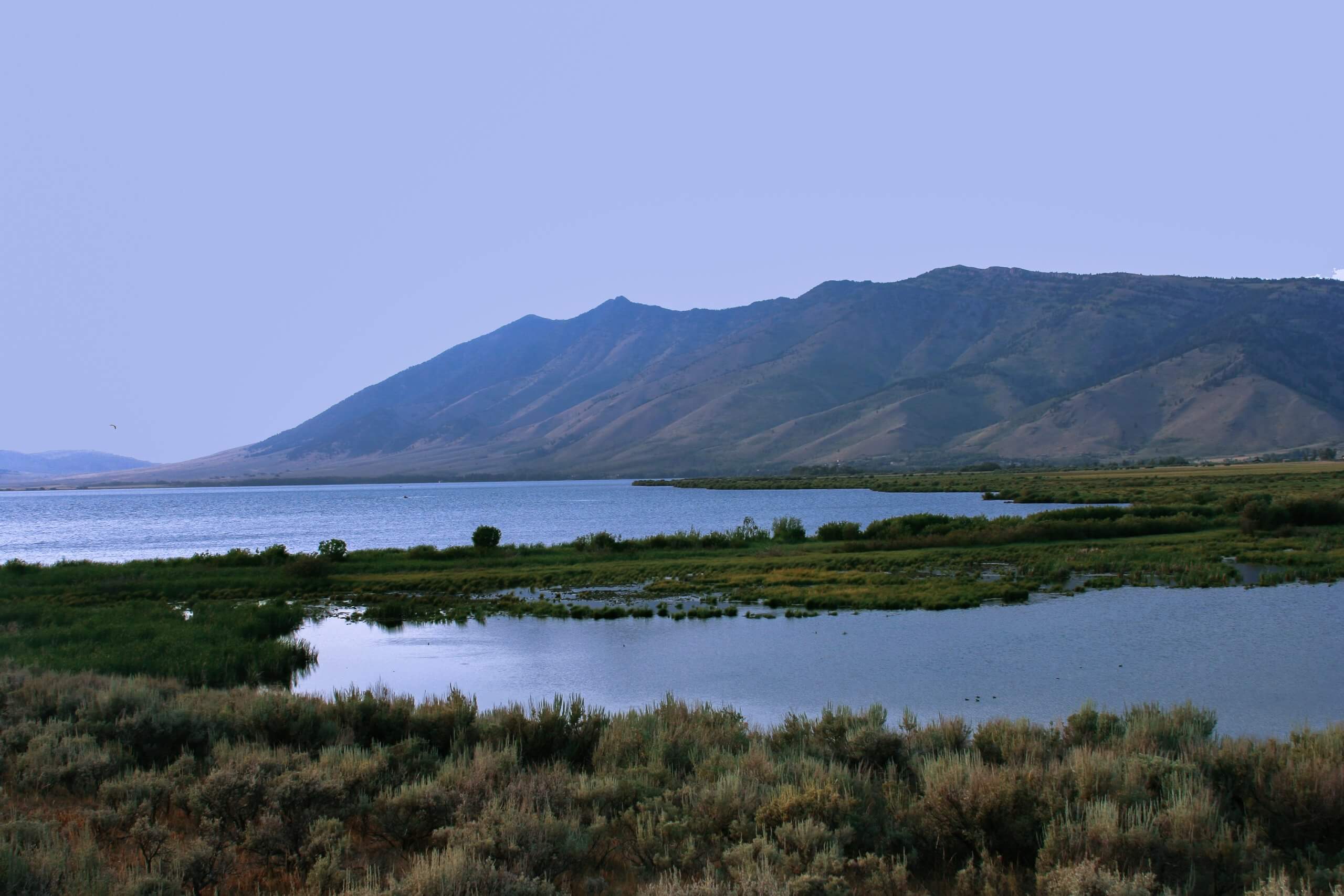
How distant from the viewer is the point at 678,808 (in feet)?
27.2

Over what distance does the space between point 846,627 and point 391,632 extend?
11990mm

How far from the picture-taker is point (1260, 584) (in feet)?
88.5

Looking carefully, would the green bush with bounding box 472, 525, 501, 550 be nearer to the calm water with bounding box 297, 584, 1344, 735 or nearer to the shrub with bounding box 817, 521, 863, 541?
the shrub with bounding box 817, 521, 863, 541

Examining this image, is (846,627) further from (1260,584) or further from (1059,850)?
(1059,850)

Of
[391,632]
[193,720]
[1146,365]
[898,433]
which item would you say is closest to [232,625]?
[391,632]

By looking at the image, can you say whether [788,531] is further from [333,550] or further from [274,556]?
[274,556]

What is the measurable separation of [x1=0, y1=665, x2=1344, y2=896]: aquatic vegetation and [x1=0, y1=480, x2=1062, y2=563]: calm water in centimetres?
4613

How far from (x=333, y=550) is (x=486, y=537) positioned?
6.43 m

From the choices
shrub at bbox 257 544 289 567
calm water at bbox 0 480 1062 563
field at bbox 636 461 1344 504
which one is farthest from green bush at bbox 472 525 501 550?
field at bbox 636 461 1344 504

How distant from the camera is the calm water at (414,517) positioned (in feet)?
205

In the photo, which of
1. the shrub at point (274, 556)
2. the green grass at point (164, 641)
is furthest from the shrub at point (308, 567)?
the green grass at point (164, 641)

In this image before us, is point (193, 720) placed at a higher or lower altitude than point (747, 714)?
higher

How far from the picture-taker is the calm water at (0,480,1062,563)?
6247cm

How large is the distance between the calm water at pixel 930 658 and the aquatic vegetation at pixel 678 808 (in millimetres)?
4509
